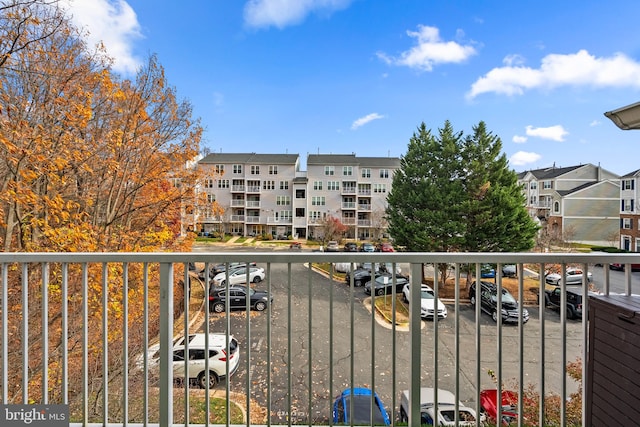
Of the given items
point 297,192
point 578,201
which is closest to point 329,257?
point 578,201

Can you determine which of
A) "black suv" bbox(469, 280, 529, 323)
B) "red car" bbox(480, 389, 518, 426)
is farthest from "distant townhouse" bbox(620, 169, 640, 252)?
"black suv" bbox(469, 280, 529, 323)

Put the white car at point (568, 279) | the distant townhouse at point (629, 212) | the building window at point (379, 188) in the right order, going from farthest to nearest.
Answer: the building window at point (379, 188) → the distant townhouse at point (629, 212) → the white car at point (568, 279)

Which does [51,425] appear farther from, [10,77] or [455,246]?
[455,246]

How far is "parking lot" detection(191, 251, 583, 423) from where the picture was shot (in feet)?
4.81

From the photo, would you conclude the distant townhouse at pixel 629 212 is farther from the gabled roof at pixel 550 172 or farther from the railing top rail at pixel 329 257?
the railing top rail at pixel 329 257

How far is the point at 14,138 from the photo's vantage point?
3521 millimetres

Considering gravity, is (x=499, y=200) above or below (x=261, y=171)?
below

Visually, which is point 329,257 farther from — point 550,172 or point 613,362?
point 550,172

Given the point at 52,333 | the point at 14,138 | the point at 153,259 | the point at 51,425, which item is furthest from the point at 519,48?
the point at 52,333

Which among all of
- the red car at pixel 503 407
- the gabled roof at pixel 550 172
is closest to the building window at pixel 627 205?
the gabled roof at pixel 550 172

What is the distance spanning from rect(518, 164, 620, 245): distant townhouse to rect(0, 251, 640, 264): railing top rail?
15.8 meters

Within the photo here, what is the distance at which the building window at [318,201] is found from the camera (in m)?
25.4

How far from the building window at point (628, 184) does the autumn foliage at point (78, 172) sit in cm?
2144

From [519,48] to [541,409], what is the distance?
5217 millimetres
